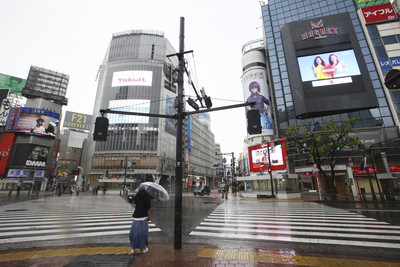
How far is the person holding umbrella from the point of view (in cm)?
487

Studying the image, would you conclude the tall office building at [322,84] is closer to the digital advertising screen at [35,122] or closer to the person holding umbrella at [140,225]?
the person holding umbrella at [140,225]

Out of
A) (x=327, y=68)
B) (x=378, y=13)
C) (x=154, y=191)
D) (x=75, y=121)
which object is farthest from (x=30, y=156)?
(x=378, y=13)

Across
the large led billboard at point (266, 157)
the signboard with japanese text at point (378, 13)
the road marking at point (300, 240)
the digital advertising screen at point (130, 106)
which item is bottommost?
the road marking at point (300, 240)

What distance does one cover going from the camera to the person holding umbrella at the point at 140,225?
4.87 meters

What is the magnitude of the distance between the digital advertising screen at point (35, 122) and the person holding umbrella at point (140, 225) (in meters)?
65.5

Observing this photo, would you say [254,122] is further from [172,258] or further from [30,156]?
[30,156]

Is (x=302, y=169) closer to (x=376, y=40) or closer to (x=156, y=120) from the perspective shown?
(x=376, y=40)

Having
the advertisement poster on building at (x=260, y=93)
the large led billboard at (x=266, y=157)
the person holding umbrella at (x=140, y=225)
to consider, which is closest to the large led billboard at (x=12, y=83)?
the advertisement poster on building at (x=260, y=93)

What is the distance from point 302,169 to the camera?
127 ft

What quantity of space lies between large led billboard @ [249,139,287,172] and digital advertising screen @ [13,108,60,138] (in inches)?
2330

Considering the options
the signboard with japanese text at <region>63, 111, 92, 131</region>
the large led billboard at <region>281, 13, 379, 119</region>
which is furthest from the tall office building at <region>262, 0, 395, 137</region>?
the signboard with japanese text at <region>63, 111, 92, 131</region>

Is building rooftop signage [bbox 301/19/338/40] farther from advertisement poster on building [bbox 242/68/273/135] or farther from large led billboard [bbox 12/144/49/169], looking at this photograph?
large led billboard [bbox 12/144/49/169]

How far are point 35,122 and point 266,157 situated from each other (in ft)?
209

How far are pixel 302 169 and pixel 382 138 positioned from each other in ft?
47.9
